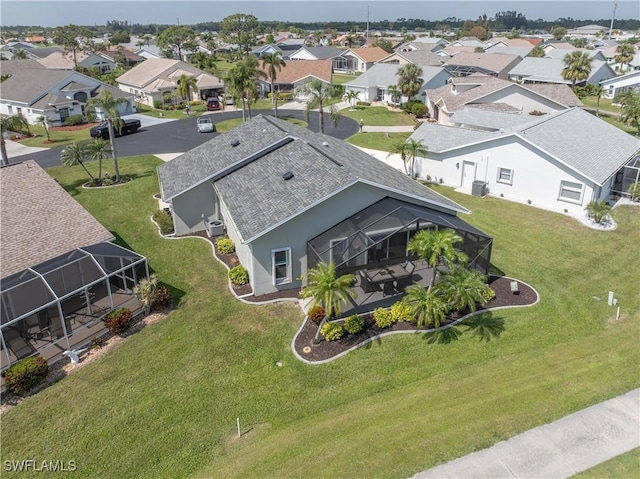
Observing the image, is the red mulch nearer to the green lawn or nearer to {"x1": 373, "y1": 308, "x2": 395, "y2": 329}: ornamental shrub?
{"x1": 373, "y1": 308, "x2": 395, "y2": 329}: ornamental shrub

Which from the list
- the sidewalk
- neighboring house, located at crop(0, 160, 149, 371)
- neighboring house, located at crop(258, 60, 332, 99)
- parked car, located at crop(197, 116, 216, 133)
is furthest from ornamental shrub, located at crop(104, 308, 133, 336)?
neighboring house, located at crop(258, 60, 332, 99)

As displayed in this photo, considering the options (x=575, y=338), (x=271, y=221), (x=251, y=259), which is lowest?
(x=575, y=338)

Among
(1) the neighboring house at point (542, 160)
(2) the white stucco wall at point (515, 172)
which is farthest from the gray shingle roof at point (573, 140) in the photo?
(2) the white stucco wall at point (515, 172)

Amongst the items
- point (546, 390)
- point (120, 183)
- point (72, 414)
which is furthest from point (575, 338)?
point (120, 183)

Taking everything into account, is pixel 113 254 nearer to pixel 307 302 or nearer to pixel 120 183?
pixel 307 302

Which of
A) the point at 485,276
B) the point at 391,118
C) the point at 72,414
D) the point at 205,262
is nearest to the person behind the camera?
the point at 72,414

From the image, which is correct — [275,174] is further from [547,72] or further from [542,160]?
[547,72]

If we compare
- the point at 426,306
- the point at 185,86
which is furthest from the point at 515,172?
the point at 185,86
